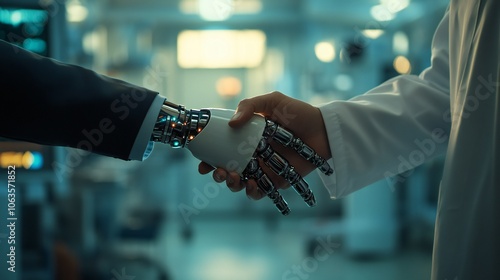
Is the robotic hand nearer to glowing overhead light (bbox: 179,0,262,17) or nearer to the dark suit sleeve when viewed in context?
the dark suit sleeve

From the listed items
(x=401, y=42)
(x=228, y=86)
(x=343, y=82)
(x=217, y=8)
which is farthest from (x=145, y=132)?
(x=228, y=86)

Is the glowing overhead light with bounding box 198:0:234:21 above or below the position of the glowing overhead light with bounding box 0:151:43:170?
above

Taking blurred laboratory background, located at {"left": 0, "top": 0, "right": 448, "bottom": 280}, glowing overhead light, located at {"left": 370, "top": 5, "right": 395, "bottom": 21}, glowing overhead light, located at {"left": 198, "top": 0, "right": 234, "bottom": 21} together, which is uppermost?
glowing overhead light, located at {"left": 198, "top": 0, "right": 234, "bottom": 21}

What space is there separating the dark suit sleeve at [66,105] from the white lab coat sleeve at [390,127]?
1.06 feet

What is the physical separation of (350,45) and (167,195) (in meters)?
1.98

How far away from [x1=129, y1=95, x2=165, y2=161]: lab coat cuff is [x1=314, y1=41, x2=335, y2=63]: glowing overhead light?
390cm

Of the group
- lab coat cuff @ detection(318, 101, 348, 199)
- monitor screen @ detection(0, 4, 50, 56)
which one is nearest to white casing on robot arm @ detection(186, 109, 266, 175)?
lab coat cuff @ detection(318, 101, 348, 199)

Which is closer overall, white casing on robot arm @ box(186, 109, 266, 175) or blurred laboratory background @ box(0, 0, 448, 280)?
white casing on robot arm @ box(186, 109, 266, 175)

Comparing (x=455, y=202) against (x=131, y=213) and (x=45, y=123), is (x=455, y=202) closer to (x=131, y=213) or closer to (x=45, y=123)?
(x=45, y=123)

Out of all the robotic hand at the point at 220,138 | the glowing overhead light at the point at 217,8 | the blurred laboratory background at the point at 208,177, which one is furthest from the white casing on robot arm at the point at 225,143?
the glowing overhead light at the point at 217,8

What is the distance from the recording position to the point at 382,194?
356 centimetres

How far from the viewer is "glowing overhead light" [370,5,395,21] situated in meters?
4.24

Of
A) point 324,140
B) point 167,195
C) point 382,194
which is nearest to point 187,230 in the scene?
point 167,195

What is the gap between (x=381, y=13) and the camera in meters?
4.50
